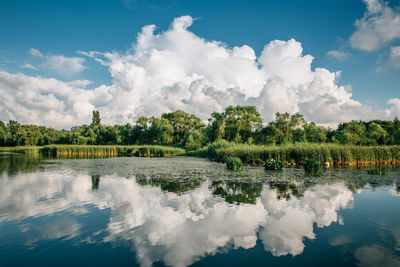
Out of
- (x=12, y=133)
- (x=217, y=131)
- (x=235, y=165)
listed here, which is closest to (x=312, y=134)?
(x=217, y=131)

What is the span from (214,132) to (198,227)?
55.9 metres

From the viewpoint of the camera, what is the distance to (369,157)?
25.3m

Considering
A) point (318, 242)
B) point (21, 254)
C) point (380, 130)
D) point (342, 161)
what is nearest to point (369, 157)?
point (342, 161)

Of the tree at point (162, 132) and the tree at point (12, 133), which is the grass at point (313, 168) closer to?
the tree at point (162, 132)

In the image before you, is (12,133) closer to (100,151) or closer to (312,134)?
(100,151)

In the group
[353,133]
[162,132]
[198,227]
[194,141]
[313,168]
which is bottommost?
[198,227]

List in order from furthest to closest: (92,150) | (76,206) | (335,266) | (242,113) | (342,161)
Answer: (242,113) < (92,150) < (342,161) < (76,206) < (335,266)

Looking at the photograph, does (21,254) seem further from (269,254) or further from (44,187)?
(44,187)

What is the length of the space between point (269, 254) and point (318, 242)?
1.49m

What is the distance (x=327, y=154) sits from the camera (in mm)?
23656

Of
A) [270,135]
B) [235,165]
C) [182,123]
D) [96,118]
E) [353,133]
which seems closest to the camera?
[235,165]

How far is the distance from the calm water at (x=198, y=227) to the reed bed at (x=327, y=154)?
12804mm

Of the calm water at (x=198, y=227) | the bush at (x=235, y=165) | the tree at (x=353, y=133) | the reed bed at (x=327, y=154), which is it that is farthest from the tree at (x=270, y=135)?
the calm water at (x=198, y=227)

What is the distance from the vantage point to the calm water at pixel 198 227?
5016 mm
